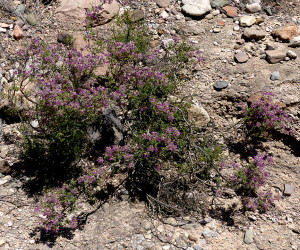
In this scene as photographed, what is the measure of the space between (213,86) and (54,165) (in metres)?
3.44

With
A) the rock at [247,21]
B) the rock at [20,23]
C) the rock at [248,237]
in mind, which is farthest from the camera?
the rock at [20,23]

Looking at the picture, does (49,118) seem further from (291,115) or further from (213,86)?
(291,115)

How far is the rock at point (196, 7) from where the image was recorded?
286 inches

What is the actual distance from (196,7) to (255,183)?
432 centimetres

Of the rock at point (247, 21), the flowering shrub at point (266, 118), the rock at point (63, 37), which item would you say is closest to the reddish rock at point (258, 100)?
the flowering shrub at point (266, 118)

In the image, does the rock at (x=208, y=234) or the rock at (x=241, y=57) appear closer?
the rock at (x=208, y=234)

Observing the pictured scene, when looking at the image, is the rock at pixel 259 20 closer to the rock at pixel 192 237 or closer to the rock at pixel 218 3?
the rock at pixel 218 3

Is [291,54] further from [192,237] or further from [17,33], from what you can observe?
[17,33]

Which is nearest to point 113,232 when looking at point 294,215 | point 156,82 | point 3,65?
point 156,82

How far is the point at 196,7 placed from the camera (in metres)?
7.32

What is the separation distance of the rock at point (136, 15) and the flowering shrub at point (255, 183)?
409 cm

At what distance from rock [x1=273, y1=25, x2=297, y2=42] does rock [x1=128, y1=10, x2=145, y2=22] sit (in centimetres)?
299

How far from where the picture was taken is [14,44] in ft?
22.5

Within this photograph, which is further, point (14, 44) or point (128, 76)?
point (14, 44)
